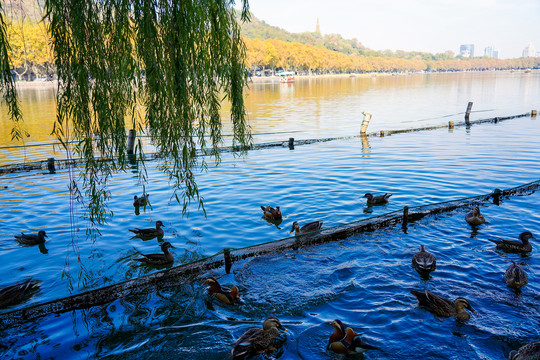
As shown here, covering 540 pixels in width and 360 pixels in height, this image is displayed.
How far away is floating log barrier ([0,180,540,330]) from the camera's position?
651cm

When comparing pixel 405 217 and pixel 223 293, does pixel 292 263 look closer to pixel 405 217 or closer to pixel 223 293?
pixel 223 293

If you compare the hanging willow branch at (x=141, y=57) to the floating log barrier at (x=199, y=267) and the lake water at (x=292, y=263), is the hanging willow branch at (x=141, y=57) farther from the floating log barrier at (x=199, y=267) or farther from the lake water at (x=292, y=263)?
Answer: the lake water at (x=292, y=263)

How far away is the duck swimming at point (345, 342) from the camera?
609cm

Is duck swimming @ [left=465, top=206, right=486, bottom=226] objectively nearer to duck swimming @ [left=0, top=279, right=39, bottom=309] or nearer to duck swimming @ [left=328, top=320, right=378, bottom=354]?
duck swimming @ [left=328, top=320, right=378, bottom=354]

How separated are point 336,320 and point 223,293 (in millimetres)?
2252

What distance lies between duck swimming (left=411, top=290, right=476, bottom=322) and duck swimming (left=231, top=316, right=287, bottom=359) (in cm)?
286

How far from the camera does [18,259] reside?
979cm

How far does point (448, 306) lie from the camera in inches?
272

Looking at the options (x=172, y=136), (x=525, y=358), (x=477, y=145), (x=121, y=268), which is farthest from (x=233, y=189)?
(x=477, y=145)

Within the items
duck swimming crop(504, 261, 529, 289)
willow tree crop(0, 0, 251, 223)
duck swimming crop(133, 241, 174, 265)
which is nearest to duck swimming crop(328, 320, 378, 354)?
willow tree crop(0, 0, 251, 223)

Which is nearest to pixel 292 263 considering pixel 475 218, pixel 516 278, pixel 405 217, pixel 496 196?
pixel 405 217

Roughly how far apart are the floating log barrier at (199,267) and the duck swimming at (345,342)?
2.72m

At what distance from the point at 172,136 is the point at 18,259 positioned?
6698 mm

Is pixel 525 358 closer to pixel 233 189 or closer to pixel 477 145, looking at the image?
pixel 233 189
